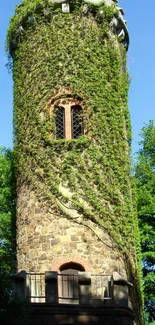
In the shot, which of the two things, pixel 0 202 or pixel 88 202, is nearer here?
pixel 88 202

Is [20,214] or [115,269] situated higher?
[20,214]

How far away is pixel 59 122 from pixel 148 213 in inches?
274

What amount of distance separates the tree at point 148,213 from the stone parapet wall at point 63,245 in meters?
6.10

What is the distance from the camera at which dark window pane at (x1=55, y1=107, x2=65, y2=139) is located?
16.2 m

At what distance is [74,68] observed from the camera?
54.4 ft

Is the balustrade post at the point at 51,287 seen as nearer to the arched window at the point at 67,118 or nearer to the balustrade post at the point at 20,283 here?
the balustrade post at the point at 20,283

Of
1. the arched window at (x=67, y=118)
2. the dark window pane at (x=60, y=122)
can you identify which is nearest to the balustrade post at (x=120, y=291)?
the arched window at (x=67, y=118)

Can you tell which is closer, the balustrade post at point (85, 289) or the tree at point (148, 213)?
the balustrade post at point (85, 289)

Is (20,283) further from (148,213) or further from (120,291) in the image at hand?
(148,213)

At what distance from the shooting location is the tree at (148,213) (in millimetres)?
20922

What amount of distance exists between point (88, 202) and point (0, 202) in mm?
8620

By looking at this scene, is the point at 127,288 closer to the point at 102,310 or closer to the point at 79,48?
the point at 102,310

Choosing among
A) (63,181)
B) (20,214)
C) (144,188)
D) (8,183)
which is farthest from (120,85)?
(8,183)

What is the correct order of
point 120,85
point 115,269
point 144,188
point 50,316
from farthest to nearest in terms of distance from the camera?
point 144,188 → point 120,85 → point 115,269 → point 50,316
